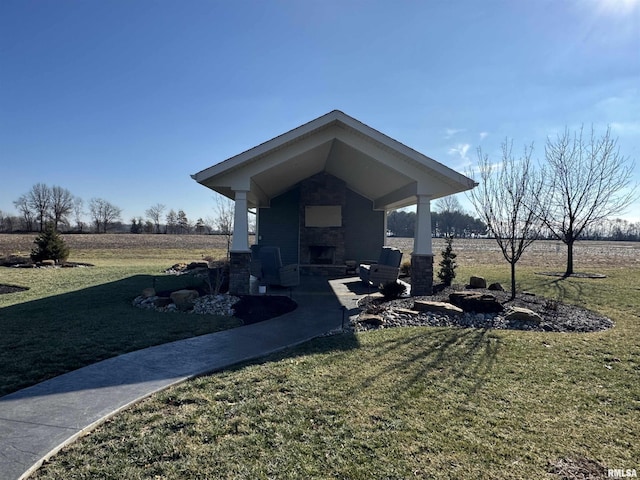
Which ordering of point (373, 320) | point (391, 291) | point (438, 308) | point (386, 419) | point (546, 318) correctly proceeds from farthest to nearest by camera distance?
point (391, 291) < point (438, 308) < point (546, 318) < point (373, 320) < point (386, 419)

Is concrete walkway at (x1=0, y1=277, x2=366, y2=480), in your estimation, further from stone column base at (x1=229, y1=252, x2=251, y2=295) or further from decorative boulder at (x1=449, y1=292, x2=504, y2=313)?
decorative boulder at (x1=449, y1=292, x2=504, y2=313)

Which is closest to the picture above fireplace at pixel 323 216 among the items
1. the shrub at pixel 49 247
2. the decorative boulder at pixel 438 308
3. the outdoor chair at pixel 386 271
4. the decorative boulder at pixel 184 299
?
the outdoor chair at pixel 386 271

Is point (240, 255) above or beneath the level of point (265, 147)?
beneath

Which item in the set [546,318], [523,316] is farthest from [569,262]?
[523,316]

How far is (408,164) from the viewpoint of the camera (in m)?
8.56

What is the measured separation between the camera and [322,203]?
1380 cm

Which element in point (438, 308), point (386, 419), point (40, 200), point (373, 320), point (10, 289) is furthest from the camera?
point (40, 200)

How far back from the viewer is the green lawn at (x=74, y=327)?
13.1ft

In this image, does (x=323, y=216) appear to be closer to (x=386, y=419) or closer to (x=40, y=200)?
(x=386, y=419)

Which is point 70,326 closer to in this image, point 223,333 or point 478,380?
point 223,333

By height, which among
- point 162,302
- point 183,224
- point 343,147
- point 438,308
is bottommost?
point 162,302

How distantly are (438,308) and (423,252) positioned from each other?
8.53ft

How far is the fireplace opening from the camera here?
13.9 m

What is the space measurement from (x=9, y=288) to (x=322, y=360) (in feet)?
34.7
